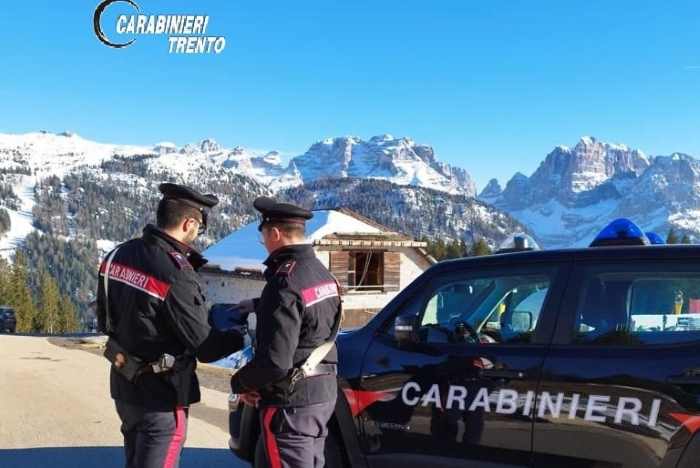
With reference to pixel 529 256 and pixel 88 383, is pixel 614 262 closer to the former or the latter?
pixel 529 256

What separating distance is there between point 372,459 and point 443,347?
2.62 feet

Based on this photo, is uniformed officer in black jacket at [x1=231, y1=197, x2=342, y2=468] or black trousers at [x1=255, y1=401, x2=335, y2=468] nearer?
uniformed officer in black jacket at [x1=231, y1=197, x2=342, y2=468]

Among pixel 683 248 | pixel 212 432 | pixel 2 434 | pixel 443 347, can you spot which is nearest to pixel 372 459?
pixel 443 347

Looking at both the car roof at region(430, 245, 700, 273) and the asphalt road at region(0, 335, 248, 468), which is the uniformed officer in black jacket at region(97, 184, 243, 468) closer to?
the car roof at region(430, 245, 700, 273)

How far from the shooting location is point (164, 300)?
10.2ft

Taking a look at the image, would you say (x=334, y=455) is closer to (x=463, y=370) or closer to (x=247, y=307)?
(x=463, y=370)

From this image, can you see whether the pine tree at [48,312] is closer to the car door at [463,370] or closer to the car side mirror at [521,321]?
the car door at [463,370]

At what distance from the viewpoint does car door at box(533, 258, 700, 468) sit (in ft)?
10.3

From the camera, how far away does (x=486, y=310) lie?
412 centimetres

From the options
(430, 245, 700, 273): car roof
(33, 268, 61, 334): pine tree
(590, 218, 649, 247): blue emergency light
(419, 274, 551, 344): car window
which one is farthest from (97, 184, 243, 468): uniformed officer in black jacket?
(33, 268, 61, 334): pine tree

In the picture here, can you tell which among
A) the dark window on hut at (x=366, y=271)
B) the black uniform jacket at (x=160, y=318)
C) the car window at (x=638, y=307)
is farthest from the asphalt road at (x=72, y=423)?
the dark window on hut at (x=366, y=271)

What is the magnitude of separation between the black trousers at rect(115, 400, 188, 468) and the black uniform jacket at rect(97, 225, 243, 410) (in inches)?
1.8

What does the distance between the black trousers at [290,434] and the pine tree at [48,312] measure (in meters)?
71.5

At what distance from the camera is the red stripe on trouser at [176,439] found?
319cm
